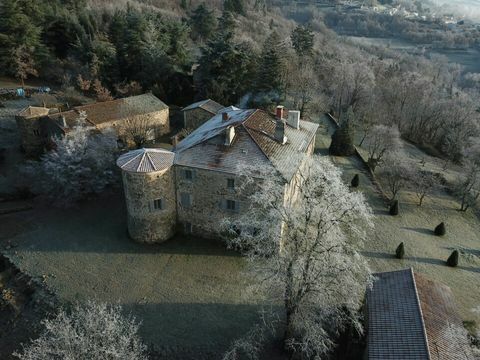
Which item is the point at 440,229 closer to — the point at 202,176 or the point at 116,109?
the point at 202,176

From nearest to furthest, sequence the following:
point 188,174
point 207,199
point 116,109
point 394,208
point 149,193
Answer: point 149,193 → point 188,174 → point 207,199 → point 394,208 → point 116,109

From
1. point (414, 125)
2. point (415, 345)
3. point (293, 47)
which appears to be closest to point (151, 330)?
point (415, 345)

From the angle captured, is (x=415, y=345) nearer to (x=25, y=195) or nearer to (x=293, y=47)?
(x=25, y=195)

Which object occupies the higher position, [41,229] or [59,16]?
[59,16]

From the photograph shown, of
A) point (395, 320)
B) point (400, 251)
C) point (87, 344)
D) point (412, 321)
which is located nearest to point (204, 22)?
point (400, 251)

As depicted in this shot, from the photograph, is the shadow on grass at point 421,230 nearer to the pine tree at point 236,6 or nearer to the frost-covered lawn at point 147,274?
the frost-covered lawn at point 147,274

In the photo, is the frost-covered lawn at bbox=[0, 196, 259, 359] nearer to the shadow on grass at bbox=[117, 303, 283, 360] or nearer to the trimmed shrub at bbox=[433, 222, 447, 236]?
the shadow on grass at bbox=[117, 303, 283, 360]
